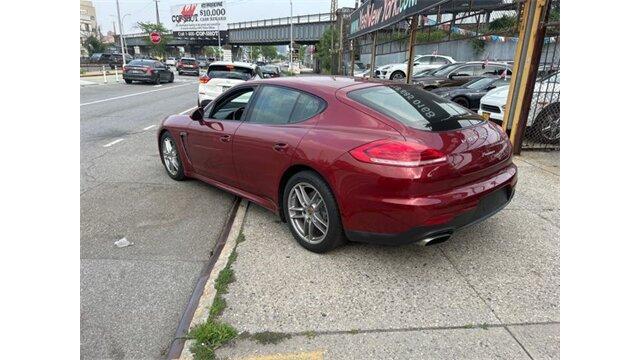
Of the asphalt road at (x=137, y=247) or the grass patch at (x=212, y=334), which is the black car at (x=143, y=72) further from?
the grass patch at (x=212, y=334)

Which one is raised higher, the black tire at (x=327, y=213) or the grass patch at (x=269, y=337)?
the black tire at (x=327, y=213)

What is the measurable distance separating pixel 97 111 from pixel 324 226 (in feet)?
37.8

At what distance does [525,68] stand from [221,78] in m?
8.34

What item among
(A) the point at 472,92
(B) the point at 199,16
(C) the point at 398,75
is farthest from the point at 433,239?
(B) the point at 199,16

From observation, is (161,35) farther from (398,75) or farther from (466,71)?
(466,71)

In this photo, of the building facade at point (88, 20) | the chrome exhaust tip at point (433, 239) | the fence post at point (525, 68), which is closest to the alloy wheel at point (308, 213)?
the chrome exhaust tip at point (433, 239)

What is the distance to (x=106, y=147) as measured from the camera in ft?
25.7

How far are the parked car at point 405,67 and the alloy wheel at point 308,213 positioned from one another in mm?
17025

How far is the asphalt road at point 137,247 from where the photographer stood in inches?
104

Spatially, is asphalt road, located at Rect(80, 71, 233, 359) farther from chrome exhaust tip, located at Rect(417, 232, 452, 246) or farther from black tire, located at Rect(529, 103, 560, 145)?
black tire, located at Rect(529, 103, 560, 145)

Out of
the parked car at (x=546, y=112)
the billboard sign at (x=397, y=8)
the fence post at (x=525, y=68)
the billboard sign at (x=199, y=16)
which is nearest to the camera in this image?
the fence post at (x=525, y=68)

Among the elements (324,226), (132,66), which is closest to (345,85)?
(324,226)

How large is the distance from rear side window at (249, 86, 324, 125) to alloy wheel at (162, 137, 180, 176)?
1.86 metres

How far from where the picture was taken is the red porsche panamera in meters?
2.88
